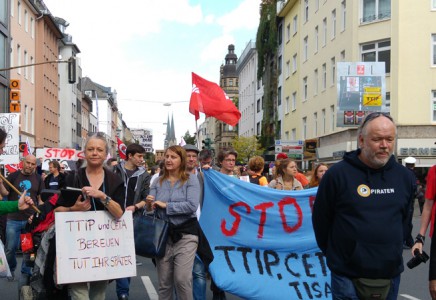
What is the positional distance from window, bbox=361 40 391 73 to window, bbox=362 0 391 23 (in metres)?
1.37

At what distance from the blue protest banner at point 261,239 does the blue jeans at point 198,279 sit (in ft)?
1.79

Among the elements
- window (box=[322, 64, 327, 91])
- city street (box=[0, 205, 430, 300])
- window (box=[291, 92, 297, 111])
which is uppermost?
window (box=[322, 64, 327, 91])

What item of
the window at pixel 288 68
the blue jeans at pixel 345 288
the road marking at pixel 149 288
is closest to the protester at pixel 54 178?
the road marking at pixel 149 288

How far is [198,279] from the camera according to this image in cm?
683

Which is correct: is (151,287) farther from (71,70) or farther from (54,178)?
(71,70)

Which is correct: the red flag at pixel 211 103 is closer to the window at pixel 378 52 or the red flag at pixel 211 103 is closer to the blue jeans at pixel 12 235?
the blue jeans at pixel 12 235

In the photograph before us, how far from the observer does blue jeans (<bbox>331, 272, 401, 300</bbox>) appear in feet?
Answer: 13.7

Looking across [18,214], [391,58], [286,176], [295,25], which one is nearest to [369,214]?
[286,176]

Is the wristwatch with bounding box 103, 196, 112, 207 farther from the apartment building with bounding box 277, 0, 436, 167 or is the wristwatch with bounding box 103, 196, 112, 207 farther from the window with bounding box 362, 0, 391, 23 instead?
the window with bounding box 362, 0, 391, 23

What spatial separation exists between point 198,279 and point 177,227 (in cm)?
85

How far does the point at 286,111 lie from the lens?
180 feet

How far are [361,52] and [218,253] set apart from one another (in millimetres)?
30940

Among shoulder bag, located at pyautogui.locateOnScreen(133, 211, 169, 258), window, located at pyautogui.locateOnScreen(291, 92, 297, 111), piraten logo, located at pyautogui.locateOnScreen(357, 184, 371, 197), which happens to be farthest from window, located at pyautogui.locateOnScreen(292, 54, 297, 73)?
piraten logo, located at pyautogui.locateOnScreen(357, 184, 371, 197)

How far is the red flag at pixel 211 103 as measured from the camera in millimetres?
11469
